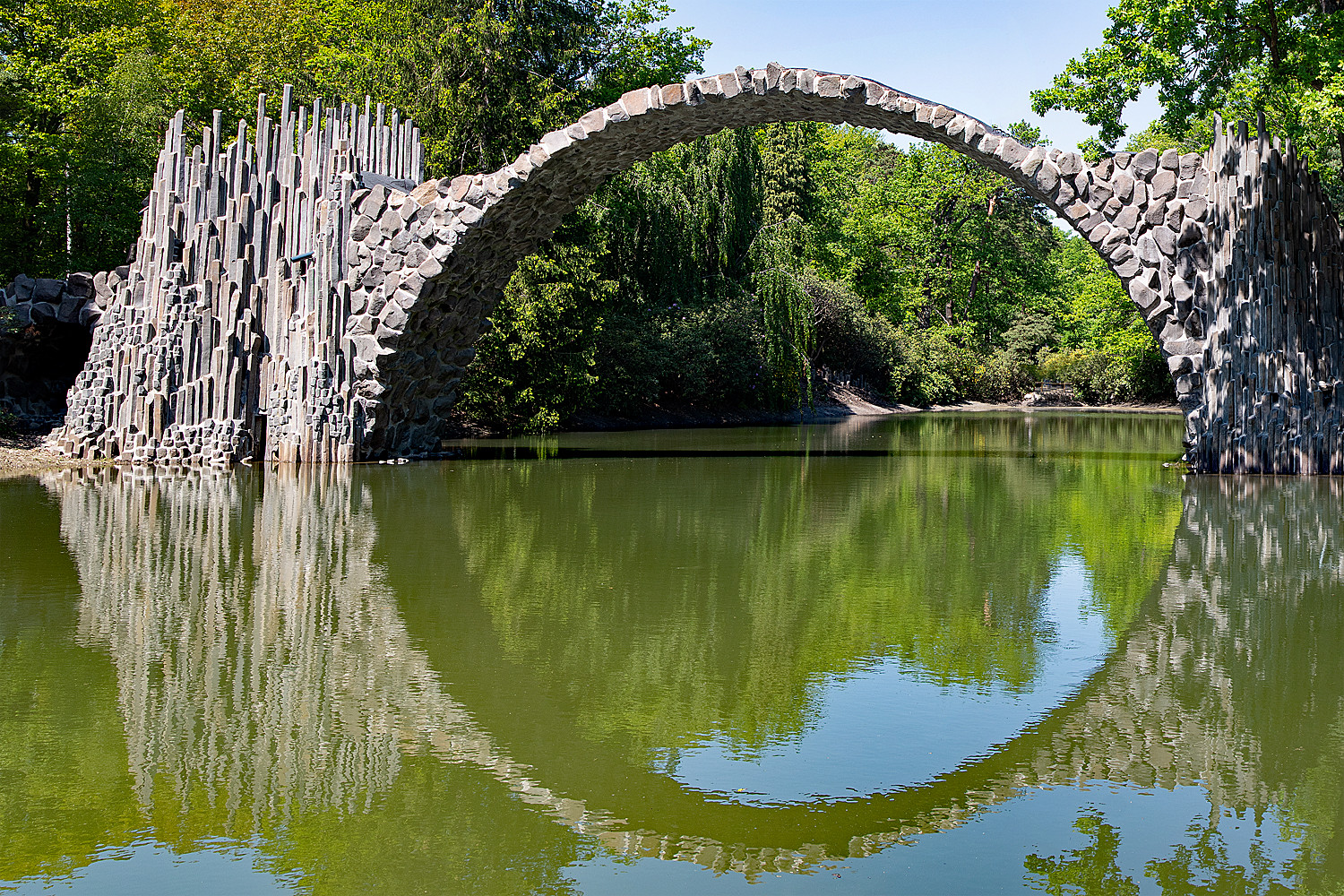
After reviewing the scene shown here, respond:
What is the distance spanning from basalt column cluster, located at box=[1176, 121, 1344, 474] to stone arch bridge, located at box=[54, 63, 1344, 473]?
2 centimetres

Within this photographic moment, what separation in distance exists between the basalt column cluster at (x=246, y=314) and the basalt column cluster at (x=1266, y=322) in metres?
10.1

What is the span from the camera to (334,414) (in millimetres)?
14836

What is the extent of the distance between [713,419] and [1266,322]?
19.9 m

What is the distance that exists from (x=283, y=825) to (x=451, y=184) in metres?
12.3

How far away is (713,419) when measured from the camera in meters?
32.0

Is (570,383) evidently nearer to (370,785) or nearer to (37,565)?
(37,565)

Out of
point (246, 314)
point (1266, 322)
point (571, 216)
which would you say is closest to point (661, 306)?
point (571, 216)

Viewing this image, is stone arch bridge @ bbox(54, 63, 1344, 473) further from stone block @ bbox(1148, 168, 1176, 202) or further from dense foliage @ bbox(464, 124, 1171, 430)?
dense foliage @ bbox(464, 124, 1171, 430)

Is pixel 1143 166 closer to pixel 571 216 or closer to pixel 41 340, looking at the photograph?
pixel 571 216

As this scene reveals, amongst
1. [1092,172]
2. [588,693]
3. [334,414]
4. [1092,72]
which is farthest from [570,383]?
[588,693]

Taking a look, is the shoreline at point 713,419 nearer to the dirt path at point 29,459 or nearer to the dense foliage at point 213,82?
the dirt path at point 29,459

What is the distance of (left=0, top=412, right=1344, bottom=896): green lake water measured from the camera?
2.99 metres

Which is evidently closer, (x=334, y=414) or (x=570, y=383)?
(x=334, y=414)

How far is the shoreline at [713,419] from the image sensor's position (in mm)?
14164
